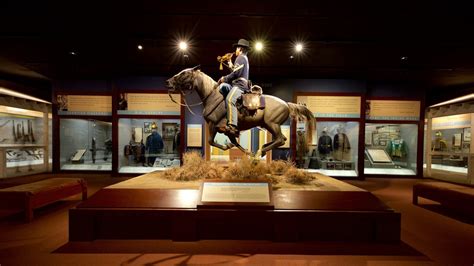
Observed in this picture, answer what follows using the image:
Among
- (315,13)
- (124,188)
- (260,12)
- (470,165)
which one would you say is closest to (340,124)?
(470,165)

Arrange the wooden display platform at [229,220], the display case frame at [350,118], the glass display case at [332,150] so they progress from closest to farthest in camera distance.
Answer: the wooden display platform at [229,220], the display case frame at [350,118], the glass display case at [332,150]

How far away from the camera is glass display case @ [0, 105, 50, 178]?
7.12 m

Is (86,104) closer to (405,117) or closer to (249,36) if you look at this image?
(249,36)

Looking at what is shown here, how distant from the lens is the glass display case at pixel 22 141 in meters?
7.12

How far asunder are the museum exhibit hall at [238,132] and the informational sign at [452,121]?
4 cm

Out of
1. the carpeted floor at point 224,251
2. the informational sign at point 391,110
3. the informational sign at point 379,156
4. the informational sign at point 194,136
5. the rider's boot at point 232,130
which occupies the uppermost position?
the informational sign at point 391,110

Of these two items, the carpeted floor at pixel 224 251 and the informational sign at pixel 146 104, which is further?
the informational sign at pixel 146 104

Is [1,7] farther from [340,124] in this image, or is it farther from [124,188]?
[340,124]

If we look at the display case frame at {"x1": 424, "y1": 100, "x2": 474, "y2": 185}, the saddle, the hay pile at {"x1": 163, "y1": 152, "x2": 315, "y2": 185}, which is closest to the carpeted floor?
the hay pile at {"x1": 163, "y1": 152, "x2": 315, "y2": 185}

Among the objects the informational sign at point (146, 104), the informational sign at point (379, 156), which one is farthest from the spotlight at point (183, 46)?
the informational sign at point (379, 156)

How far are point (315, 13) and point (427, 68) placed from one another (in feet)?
14.9

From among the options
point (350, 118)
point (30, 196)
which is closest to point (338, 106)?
point (350, 118)

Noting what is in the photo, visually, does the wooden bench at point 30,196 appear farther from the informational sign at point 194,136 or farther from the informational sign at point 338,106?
the informational sign at point 338,106

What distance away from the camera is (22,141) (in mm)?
7750
